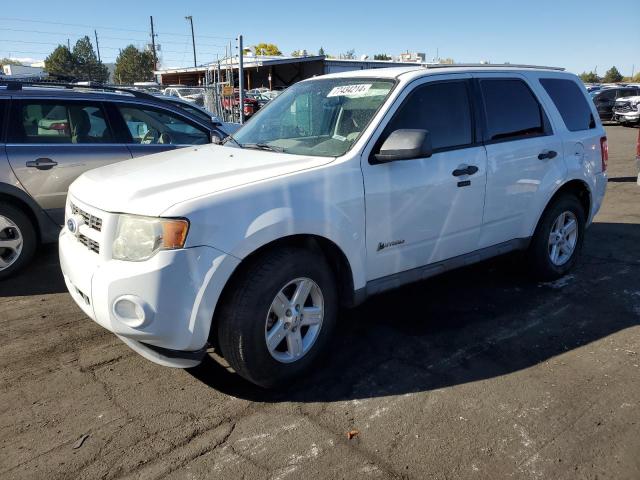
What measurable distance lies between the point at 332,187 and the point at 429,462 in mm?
1606

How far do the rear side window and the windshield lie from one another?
1.98 meters

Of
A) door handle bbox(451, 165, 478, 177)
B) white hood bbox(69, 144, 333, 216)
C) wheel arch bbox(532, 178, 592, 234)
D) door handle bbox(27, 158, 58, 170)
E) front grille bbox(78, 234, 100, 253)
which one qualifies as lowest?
wheel arch bbox(532, 178, 592, 234)

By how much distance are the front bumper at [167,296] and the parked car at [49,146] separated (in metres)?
2.13

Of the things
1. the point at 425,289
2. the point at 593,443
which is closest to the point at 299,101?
the point at 425,289

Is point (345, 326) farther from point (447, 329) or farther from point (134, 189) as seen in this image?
point (134, 189)

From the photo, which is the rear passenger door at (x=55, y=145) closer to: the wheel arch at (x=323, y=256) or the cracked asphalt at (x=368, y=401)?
the cracked asphalt at (x=368, y=401)

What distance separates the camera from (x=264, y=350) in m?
3.04

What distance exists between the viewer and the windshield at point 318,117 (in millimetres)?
3639

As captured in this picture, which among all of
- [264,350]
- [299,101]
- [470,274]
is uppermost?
[299,101]

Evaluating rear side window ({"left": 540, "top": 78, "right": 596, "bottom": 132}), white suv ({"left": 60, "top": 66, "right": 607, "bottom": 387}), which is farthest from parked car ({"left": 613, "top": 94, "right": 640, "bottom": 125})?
white suv ({"left": 60, "top": 66, "right": 607, "bottom": 387})

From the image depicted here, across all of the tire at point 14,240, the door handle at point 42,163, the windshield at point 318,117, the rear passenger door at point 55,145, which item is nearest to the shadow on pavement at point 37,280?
the tire at point 14,240

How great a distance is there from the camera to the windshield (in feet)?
11.9

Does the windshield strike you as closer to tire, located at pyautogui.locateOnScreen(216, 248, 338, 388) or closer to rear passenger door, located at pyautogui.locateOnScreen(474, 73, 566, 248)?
tire, located at pyautogui.locateOnScreen(216, 248, 338, 388)

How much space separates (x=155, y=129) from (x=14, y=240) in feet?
6.22
